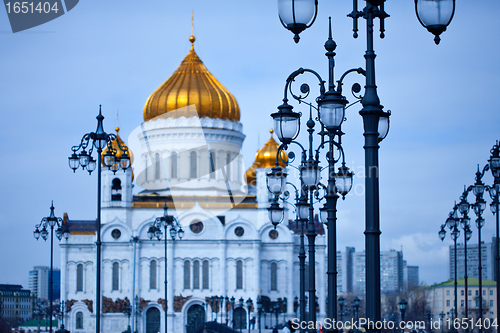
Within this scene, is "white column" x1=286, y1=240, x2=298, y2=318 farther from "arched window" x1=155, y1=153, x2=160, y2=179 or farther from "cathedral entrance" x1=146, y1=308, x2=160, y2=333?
"arched window" x1=155, y1=153, x2=160, y2=179

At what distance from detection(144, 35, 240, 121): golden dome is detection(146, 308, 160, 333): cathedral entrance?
11727 millimetres

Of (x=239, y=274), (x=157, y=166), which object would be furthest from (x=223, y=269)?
(x=157, y=166)

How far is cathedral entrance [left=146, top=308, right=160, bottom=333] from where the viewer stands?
157 ft

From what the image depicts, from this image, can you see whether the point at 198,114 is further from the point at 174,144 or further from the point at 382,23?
the point at 382,23

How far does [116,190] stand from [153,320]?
7.97m

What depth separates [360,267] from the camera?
139750mm

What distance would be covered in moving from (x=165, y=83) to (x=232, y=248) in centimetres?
1160

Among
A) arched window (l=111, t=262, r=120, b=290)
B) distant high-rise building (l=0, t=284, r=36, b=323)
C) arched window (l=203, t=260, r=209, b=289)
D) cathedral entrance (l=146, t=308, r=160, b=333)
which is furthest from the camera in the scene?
distant high-rise building (l=0, t=284, r=36, b=323)

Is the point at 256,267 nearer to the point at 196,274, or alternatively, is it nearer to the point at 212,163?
the point at 196,274

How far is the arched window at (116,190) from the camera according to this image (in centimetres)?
5048

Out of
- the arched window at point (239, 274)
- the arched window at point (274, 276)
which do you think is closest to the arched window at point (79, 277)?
the arched window at point (239, 274)

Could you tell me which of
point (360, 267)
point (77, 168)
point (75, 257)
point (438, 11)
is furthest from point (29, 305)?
point (438, 11)

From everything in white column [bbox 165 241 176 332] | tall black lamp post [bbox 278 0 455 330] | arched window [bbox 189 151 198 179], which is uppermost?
arched window [bbox 189 151 198 179]

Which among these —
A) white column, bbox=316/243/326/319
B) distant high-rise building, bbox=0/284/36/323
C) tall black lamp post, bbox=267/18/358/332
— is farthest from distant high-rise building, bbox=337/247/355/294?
tall black lamp post, bbox=267/18/358/332
